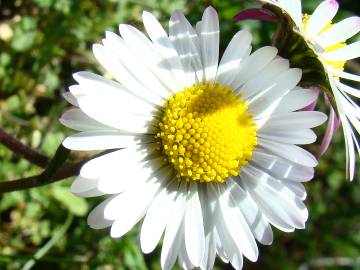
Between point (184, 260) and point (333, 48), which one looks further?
point (333, 48)

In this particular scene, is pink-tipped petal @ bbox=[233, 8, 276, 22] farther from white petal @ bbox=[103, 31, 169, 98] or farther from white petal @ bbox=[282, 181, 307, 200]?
white petal @ bbox=[282, 181, 307, 200]

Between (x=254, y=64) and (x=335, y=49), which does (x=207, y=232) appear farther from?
(x=335, y=49)

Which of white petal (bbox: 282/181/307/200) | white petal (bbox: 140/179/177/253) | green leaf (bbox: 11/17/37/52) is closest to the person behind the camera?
white petal (bbox: 140/179/177/253)

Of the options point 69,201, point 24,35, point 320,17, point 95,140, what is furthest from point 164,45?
point 24,35

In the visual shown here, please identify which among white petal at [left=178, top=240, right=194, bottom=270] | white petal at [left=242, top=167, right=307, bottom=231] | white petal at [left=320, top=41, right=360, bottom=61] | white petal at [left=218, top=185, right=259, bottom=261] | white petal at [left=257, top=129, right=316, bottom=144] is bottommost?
white petal at [left=178, top=240, right=194, bottom=270]

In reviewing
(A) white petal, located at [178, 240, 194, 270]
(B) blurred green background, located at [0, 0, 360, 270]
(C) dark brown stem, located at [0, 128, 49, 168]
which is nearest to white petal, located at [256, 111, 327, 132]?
(A) white petal, located at [178, 240, 194, 270]

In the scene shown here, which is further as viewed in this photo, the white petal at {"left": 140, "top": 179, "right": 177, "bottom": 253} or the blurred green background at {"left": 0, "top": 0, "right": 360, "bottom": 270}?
the blurred green background at {"left": 0, "top": 0, "right": 360, "bottom": 270}

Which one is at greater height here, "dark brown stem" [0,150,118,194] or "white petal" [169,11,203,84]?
"white petal" [169,11,203,84]
